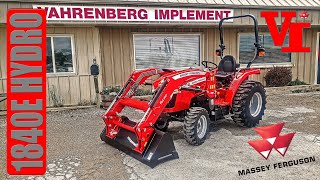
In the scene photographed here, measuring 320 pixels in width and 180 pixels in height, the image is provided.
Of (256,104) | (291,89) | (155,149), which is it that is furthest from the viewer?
(291,89)

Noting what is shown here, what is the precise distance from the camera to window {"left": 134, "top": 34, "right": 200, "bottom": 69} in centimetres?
898

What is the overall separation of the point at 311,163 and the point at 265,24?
6.39 meters

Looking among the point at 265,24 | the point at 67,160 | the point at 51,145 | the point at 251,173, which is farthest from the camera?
the point at 265,24

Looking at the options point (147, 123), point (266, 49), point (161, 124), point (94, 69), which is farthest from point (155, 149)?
point (266, 49)

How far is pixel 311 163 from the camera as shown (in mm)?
4035

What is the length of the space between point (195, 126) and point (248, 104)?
1594 mm

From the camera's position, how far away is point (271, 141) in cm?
506

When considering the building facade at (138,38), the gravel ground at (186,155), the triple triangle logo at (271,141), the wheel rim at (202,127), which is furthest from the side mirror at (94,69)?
the triple triangle logo at (271,141)

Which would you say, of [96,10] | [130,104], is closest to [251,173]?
[130,104]

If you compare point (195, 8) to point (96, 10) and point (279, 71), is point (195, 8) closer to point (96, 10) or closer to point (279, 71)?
point (96, 10)

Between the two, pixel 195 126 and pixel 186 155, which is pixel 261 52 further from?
pixel 186 155

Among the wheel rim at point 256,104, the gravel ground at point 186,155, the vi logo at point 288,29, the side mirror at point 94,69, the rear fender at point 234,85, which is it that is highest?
the vi logo at point 288,29

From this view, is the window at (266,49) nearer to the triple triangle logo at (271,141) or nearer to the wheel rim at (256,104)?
the wheel rim at (256,104)

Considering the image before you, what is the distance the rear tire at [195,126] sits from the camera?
4559 millimetres
